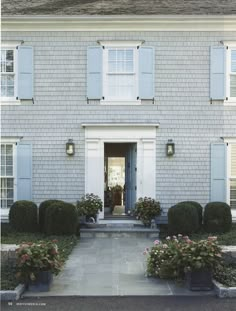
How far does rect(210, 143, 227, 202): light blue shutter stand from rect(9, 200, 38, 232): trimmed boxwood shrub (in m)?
4.83

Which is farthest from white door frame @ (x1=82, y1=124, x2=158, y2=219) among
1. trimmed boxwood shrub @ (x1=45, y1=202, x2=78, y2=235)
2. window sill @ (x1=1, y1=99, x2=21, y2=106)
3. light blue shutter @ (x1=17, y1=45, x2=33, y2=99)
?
window sill @ (x1=1, y1=99, x2=21, y2=106)

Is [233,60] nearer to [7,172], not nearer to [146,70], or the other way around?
[146,70]

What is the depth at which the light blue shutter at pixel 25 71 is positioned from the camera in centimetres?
1273

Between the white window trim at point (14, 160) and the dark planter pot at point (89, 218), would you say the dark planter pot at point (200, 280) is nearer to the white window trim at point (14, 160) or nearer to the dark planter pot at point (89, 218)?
the dark planter pot at point (89, 218)

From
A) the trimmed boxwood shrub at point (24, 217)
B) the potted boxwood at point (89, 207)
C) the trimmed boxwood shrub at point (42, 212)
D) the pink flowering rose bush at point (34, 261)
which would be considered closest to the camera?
the pink flowering rose bush at point (34, 261)

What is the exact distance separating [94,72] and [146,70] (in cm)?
142

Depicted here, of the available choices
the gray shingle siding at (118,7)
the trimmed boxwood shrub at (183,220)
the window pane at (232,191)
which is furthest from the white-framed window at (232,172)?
the gray shingle siding at (118,7)

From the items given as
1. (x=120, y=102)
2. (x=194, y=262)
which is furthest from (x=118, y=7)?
(x=194, y=262)

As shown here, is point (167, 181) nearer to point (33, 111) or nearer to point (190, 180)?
point (190, 180)

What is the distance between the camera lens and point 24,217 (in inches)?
460

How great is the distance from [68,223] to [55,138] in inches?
108

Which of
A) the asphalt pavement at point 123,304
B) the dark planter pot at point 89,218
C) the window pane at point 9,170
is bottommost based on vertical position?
the asphalt pavement at point 123,304

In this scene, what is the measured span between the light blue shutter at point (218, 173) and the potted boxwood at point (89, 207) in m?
3.15

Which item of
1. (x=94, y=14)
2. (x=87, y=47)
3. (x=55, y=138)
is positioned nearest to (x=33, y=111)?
(x=55, y=138)
